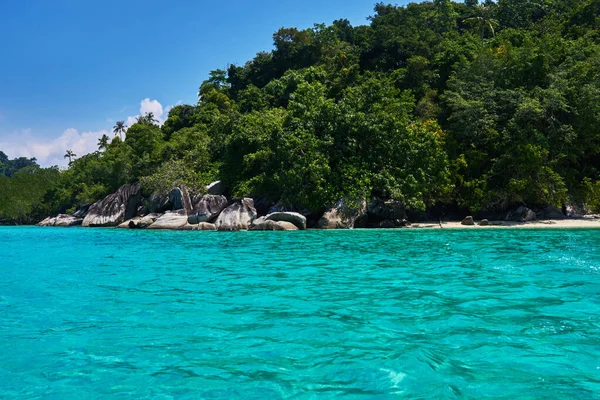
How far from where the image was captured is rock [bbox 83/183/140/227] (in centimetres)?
3469

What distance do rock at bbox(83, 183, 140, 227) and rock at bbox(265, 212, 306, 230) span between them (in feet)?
53.0

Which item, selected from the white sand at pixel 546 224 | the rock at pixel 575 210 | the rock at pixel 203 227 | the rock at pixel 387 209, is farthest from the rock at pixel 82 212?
the rock at pixel 575 210

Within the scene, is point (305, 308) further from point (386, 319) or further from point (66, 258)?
point (66, 258)

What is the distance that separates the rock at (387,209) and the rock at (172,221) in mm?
12146

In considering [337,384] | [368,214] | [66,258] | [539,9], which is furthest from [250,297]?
[539,9]

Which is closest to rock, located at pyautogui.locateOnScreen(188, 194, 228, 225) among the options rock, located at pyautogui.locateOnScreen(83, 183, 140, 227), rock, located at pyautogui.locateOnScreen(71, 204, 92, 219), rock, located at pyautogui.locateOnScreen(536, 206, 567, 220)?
rock, located at pyautogui.locateOnScreen(83, 183, 140, 227)

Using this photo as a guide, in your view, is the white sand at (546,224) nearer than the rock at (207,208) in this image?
Yes

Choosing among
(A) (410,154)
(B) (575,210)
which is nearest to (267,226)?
(A) (410,154)

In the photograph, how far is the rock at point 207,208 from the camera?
27156 millimetres

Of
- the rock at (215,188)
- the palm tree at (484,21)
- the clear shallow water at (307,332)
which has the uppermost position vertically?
the palm tree at (484,21)

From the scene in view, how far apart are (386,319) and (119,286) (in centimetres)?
525

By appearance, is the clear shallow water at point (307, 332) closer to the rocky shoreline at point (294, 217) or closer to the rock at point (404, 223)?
the rocky shoreline at point (294, 217)

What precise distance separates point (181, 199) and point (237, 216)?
6.35 meters

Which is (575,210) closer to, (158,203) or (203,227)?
(203,227)
